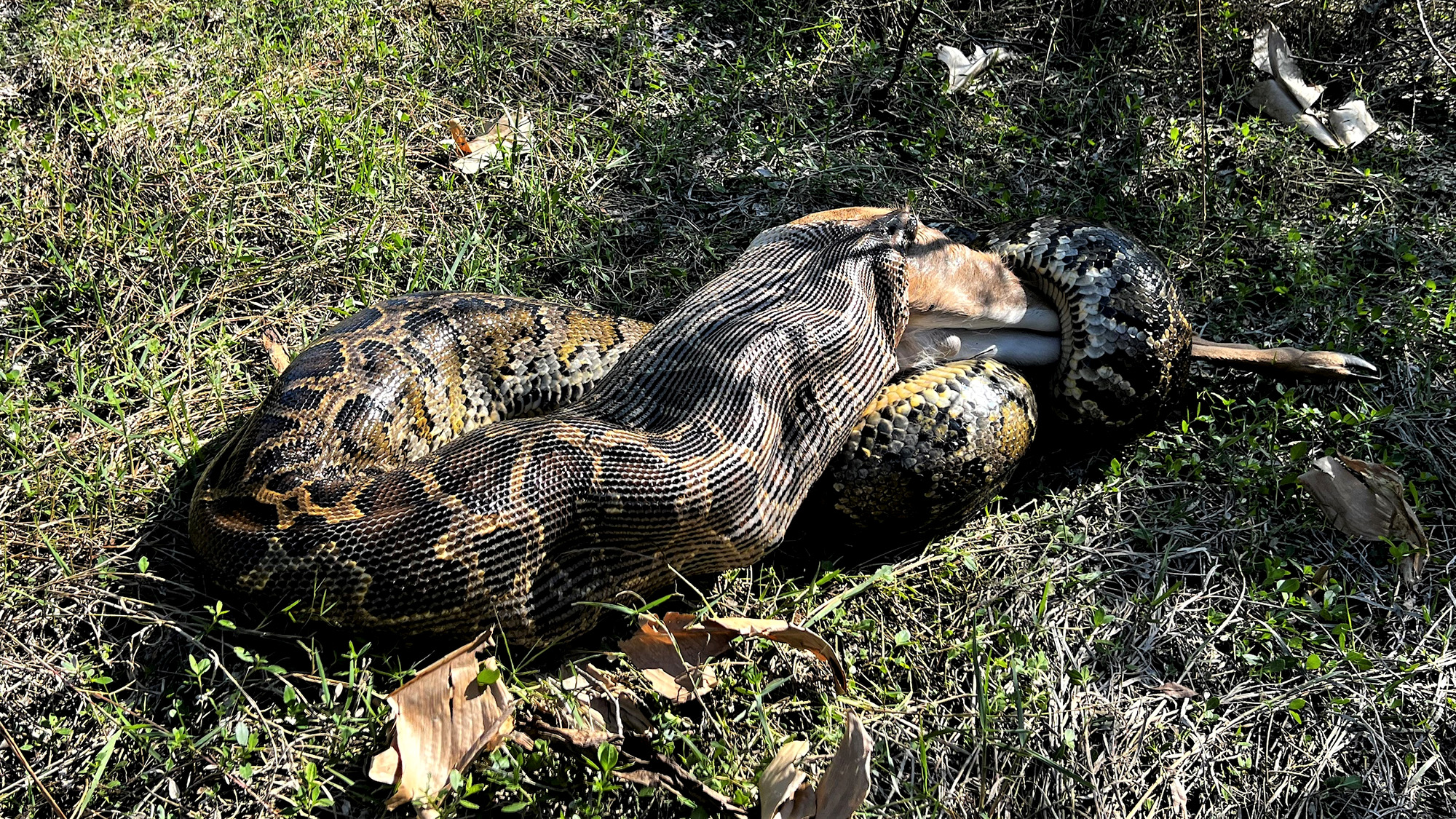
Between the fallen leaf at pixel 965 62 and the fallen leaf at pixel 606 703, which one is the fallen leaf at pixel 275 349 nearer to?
the fallen leaf at pixel 606 703

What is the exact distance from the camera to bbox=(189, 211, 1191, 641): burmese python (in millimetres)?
3570

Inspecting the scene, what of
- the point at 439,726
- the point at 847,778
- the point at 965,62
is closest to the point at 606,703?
the point at 439,726

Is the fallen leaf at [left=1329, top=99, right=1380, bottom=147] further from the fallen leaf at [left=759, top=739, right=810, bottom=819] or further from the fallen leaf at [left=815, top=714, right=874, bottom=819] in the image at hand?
the fallen leaf at [left=759, top=739, right=810, bottom=819]

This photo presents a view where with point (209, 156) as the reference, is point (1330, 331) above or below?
below

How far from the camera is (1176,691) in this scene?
3.97 metres

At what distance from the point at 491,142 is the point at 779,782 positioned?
165 inches

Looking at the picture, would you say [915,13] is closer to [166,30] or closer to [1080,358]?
[1080,358]

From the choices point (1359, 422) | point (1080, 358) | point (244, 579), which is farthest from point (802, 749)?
point (1359, 422)

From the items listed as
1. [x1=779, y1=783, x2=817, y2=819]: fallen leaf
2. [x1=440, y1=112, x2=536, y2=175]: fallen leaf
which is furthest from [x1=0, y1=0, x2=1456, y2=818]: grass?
[x1=779, y1=783, x2=817, y2=819]: fallen leaf

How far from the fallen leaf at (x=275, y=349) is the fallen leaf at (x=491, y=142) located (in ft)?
4.86

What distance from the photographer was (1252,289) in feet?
18.6

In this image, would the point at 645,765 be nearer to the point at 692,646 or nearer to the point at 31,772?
the point at 692,646

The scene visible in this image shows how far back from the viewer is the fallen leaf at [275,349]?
15.8 feet

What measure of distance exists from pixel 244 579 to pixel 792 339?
2135mm
